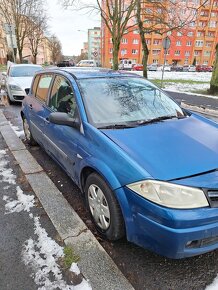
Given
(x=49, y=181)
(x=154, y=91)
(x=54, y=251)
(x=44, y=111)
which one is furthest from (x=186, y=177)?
(x=44, y=111)

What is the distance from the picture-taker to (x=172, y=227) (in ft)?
5.85

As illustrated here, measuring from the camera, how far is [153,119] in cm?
284

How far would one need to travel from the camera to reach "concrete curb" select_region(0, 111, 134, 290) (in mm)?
2033

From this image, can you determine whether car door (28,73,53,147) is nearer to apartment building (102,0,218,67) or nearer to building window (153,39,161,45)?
apartment building (102,0,218,67)

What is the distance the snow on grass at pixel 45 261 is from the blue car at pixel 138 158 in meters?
→ 0.49

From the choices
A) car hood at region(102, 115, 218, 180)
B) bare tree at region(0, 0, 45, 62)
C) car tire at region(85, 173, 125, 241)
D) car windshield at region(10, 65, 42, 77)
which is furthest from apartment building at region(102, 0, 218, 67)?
car tire at region(85, 173, 125, 241)

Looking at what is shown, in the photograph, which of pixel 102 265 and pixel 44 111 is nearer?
pixel 102 265

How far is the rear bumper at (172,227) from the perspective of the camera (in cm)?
179

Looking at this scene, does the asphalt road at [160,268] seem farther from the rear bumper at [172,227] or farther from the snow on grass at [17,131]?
the snow on grass at [17,131]

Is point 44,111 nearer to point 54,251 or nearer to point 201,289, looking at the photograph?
point 54,251

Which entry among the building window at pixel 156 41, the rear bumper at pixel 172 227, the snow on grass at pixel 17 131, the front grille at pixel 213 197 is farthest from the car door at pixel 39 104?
the building window at pixel 156 41

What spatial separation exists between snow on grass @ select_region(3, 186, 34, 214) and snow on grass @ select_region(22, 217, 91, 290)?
1.55ft

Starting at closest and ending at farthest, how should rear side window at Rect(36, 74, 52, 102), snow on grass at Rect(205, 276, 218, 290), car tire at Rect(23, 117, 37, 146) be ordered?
snow on grass at Rect(205, 276, 218, 290) < rear side window at Rect(36, 74, 52, 102) < car tire at Rect(23, 117, 37, 146)

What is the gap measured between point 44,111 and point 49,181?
3.49 ft
